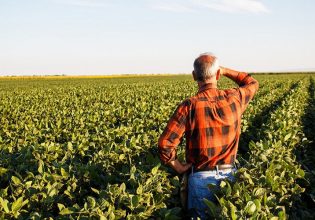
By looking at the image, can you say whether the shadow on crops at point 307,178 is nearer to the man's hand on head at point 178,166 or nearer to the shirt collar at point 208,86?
the man's hand on head at point 178,166

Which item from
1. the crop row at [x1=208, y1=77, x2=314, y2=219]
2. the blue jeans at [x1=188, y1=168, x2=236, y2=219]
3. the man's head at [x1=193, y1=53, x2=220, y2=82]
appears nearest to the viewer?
the crop row at [x1=208, y1=77, x2=314, y2=219]

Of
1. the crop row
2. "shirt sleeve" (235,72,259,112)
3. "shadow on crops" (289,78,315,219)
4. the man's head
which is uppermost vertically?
the man's head

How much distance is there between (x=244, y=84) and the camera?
4.11 meters

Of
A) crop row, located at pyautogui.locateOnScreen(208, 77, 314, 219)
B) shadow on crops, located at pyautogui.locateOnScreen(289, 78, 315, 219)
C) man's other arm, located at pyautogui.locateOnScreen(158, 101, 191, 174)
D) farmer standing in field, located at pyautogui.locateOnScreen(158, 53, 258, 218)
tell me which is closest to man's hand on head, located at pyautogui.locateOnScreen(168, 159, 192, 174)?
farmer standing in field, located at pyautogui.locateOnScreen(158, 53, 258, 218)

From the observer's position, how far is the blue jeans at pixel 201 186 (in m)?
3.51

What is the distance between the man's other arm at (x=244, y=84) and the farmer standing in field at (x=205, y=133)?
99 millimetres

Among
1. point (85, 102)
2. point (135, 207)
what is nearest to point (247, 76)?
point (135, 207)

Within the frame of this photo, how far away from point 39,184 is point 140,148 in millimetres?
2084

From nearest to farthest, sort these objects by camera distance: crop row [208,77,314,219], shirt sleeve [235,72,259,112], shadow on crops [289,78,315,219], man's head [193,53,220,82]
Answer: crop row [208,77,314,219] < man's head [193,53,220,82] < shirt sleeve [235,72,259,112] < shadow on crops [289,78,315,219]

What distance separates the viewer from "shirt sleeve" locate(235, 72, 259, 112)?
3.82 meters

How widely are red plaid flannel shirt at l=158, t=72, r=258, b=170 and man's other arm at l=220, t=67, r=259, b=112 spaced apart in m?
0.14

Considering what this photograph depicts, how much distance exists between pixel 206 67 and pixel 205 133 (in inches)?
23.4

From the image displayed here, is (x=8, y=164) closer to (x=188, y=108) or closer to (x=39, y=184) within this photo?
(x=39, y=184)

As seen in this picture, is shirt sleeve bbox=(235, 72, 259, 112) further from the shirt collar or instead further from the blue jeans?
the blue jeans
